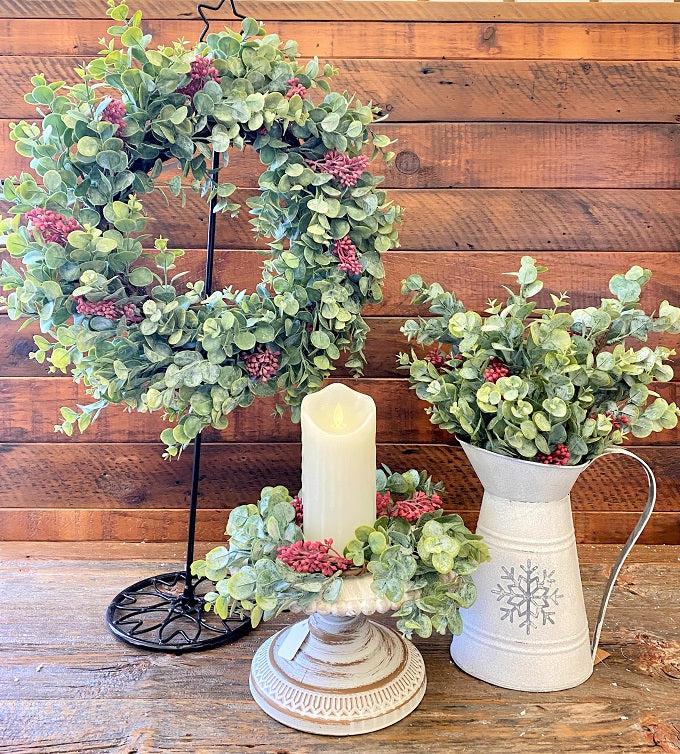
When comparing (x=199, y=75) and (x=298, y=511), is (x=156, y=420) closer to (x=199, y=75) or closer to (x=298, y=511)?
(x=298, y=511)

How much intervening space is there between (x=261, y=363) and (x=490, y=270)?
0.41 metres

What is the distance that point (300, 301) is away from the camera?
667mm

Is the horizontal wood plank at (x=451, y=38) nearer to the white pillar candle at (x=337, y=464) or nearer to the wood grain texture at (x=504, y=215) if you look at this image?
the wood grain texture at (x=504, y=215)

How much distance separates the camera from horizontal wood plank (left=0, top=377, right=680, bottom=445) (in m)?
0.96

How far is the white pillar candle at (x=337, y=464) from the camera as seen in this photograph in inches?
23.1

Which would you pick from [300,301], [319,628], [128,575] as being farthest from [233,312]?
[128,575]

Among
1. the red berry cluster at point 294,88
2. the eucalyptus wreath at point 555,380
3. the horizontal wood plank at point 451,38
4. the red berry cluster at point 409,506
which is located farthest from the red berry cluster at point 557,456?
the horizontal wood plank at point 451,38

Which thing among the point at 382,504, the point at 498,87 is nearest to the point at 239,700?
the point at 382,504

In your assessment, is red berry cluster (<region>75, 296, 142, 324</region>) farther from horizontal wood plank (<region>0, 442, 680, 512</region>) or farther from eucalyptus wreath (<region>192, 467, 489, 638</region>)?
horizontal wood plank (<region>0, 442, 680, 512</region>)

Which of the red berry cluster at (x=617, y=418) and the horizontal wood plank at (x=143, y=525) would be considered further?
the horizontal wood plank at (x=143, y=525)

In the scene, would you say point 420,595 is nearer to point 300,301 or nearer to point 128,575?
point 300,301

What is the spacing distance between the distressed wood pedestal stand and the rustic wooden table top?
0.04 ft

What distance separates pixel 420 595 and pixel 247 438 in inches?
17.7

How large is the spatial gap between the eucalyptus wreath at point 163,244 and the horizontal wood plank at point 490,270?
0.23 m
